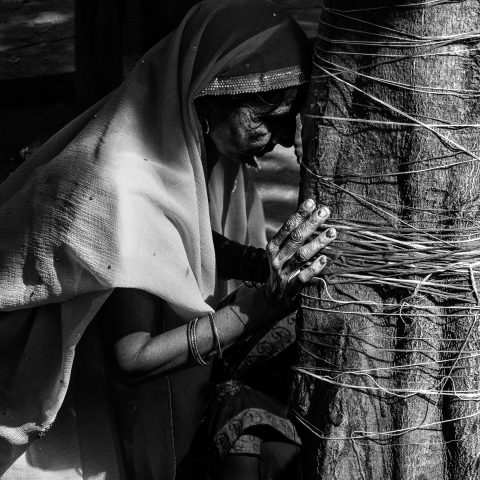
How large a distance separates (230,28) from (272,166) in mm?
2356

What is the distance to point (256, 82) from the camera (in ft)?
7.70

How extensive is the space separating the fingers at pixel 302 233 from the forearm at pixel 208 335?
Answer: 19 cm

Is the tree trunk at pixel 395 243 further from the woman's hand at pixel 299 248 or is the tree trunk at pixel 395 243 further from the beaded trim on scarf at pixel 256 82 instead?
the beaded trim on scarf at pixel 256 82

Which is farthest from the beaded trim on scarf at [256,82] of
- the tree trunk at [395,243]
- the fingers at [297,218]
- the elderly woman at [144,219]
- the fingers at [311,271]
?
the fingers at [311,271]

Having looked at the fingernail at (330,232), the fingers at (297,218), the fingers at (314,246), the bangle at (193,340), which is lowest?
the bangle at (193,340)

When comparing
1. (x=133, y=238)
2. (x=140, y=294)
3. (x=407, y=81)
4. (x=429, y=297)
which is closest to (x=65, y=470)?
(x=140, y=294)

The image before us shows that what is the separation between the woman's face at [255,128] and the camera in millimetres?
2414

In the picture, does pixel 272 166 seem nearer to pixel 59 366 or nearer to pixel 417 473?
pixel 59 366

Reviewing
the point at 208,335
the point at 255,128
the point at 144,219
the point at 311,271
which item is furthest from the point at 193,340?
the point at 255,128

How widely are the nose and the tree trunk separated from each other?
405mm

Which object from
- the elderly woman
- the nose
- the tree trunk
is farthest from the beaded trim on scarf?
the tree trunk

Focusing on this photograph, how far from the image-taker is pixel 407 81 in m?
1.88

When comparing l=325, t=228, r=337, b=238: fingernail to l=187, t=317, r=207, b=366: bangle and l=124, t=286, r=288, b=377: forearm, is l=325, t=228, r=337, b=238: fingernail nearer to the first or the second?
l=124, t=286, r=288, b=377: forearm

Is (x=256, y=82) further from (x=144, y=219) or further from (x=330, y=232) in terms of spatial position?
(x=330, y=232)
